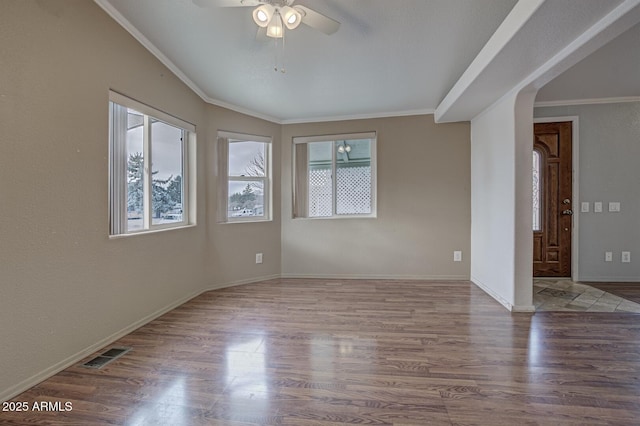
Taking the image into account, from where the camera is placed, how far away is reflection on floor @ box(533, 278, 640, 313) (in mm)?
3070

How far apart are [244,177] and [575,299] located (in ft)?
14.2

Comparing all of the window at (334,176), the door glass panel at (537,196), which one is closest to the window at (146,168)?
the window at (334,176)

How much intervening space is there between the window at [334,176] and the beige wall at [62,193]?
7.05ft

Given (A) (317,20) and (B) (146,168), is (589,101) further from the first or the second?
(B) (146,168)

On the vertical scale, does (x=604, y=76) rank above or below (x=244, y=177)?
above

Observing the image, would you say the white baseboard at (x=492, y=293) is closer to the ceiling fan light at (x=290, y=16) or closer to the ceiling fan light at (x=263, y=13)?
the ceiling fan light at (x=290, y=16)

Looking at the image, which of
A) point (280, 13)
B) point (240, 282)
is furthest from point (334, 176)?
point (280, 13)

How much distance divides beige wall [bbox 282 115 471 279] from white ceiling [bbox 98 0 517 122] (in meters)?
0.60

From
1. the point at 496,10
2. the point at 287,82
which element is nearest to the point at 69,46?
the point at 287,82

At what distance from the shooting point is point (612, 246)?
4.03 m

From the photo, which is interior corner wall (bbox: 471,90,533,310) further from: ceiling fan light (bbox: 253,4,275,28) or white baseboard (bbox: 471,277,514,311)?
ceiling fan light (bbox: 253,4,275,28)

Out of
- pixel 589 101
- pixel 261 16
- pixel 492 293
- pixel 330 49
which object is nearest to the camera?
pixel 261 16

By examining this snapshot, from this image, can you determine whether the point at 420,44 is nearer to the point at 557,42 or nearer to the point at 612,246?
the point at 557,42

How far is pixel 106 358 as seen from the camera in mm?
2158
